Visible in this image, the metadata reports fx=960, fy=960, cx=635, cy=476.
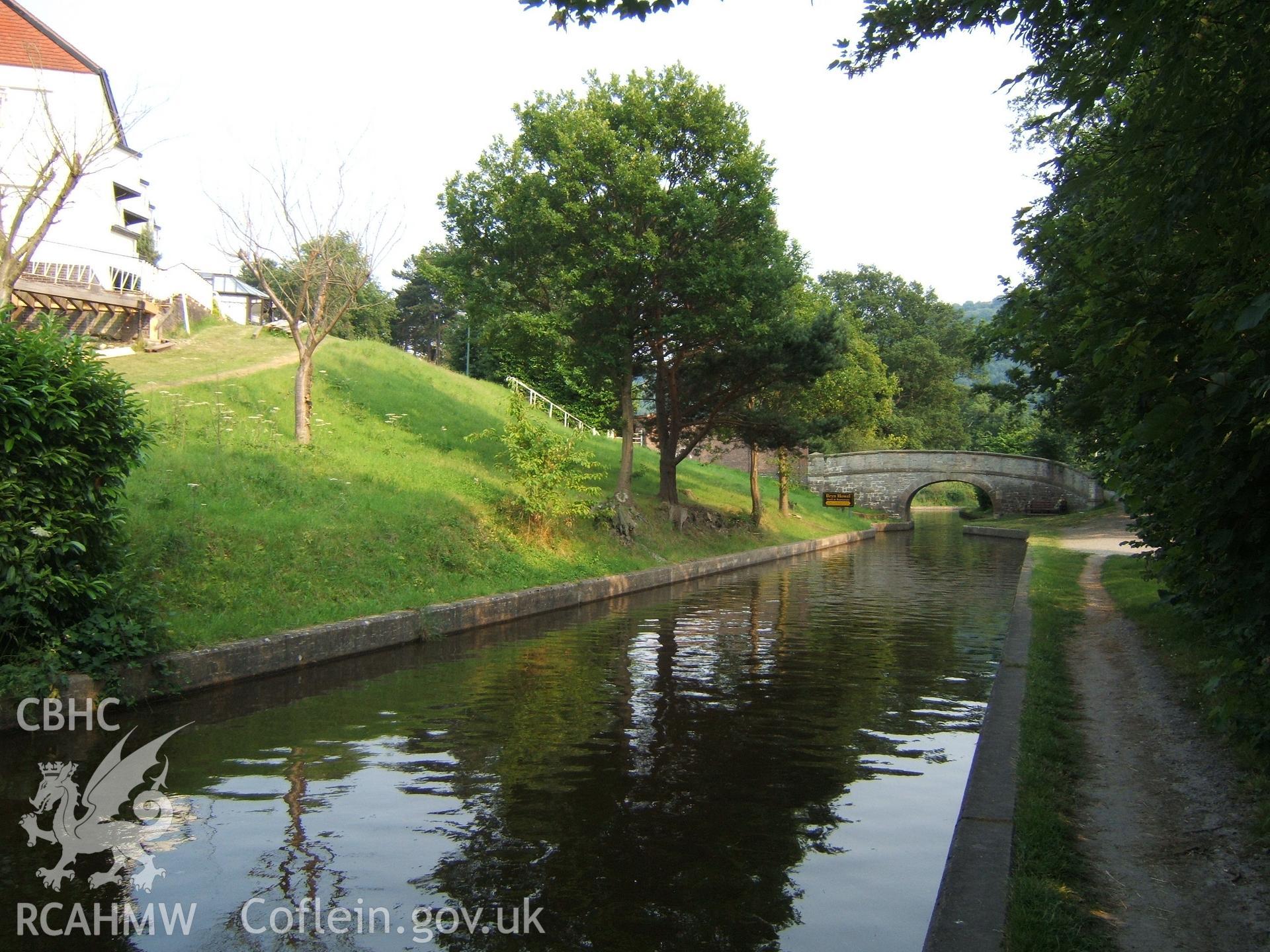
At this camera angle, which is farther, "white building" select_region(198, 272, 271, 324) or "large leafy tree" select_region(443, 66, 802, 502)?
"white building" select_region(198, 272, 271, 324)

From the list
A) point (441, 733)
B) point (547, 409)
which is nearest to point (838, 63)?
point (441, 733)

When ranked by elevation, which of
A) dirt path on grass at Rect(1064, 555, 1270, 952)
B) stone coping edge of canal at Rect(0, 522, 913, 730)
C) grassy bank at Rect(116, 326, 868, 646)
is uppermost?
grassy bank at Rect(116, 326, 868, 646)

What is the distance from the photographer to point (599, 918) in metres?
4.71

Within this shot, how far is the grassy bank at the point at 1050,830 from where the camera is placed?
4.02 metres

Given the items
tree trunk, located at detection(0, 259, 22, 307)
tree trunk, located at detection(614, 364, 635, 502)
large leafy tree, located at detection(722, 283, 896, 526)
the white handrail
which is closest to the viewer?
tree trunk, located at detection(0, 259, 22, 307)

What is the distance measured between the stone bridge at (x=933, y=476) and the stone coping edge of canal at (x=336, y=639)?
36.8m

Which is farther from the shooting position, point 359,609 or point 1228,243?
point 359,609

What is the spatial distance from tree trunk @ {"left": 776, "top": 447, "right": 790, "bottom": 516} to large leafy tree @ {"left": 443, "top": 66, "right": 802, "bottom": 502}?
8.83m

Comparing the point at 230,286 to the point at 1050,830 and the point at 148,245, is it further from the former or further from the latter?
the point at 1050,830

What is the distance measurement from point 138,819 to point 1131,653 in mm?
9732

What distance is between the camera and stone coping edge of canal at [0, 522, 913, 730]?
9031 mm

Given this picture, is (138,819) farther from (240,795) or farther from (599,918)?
(599,918)

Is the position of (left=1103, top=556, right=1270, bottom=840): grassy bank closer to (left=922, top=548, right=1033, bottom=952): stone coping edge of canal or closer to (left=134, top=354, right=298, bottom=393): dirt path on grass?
(left=922, top=548, right=1033, bottom=952): stone coping edge of canal

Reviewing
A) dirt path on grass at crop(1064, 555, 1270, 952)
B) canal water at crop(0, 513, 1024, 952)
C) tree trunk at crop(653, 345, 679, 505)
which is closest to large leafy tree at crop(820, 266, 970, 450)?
Answer: tree trunk at crop(653, 345, 679, 505)
